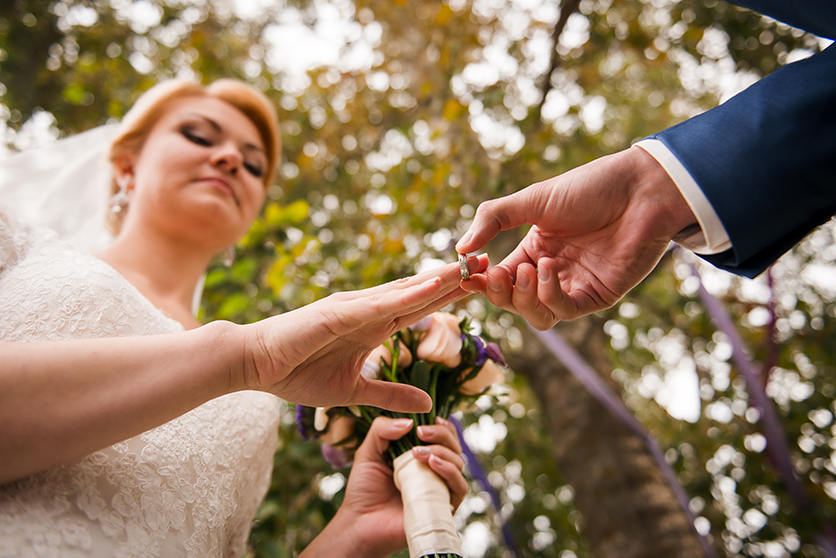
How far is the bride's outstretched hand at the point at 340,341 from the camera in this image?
910mm

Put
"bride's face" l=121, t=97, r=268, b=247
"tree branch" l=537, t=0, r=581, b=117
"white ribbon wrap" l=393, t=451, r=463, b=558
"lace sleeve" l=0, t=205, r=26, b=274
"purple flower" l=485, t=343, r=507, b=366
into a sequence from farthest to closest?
1. "tree branch" l=537, t=0, r=581, b=117
2. "bride's face" l=121, t=97, r=268, b=247
3. "purple flower" l=485, t=343, r=507, b=366
4. "lace sleeve" l=0, t=205, r=26, b=274
5. "white ribbon wrap" l=393, t=451, r=463, b=558

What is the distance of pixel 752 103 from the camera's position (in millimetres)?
987

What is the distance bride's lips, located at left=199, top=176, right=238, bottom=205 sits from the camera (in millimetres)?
1900

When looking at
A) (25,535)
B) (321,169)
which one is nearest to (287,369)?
(25,535)

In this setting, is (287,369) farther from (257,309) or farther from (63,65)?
(63,65)

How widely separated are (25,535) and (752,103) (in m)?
1.75

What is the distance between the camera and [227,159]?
1.95m

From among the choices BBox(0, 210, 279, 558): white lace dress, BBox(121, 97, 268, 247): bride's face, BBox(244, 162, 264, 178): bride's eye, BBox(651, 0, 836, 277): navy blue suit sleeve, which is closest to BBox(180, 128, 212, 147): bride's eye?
BBox(121, 97, 268, 247): bride's face

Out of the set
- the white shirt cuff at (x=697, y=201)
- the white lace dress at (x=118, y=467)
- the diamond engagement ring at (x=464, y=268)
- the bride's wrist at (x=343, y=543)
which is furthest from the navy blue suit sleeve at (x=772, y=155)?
the white lace dress at (x=118, y=467)

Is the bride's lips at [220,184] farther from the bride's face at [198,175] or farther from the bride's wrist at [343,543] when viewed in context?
the bride's wrist at [343,543]

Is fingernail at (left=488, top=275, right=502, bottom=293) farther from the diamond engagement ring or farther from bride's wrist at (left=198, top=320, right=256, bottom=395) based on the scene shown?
bride's wrist at (left=198, top=320, right=256, bottom=395)

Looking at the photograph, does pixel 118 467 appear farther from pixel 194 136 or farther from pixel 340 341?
pixel 194 136

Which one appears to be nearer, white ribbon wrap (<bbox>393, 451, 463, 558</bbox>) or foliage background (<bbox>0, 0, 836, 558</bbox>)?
white ribbon wrap (<bbox>393, 451, 463, 558</bbox>)

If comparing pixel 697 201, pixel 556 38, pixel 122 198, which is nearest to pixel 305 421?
pixel 697 201
